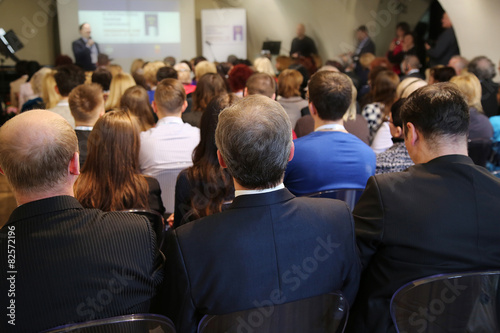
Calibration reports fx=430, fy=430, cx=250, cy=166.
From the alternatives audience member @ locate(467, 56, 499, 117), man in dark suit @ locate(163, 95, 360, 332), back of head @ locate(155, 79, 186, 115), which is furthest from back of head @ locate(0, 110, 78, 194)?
audience member @ locate(467, 56, 499, 117)

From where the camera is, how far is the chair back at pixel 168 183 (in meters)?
2.69

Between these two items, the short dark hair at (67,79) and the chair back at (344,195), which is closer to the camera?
the chair back at (344,195)

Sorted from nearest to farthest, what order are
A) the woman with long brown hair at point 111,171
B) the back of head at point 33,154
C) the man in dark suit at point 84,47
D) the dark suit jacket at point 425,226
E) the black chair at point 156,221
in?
the back of head at point 33,154 < the dark suit jacket at point 425,226 < the black chair at point 156,221 < the woman with long brown hair at point 111,171 < the man in dark suit at point 84,47

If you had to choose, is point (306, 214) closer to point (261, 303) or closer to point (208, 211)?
point (261, 303)

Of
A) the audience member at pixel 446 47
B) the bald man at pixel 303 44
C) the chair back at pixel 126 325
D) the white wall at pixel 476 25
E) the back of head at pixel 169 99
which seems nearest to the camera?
the chair back at pixel 126 325

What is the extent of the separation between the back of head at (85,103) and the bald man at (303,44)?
7.70 meters

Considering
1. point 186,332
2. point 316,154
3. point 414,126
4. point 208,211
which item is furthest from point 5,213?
point 414,126

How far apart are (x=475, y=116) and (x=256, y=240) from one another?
277cm

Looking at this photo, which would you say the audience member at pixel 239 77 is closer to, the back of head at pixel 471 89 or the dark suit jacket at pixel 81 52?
the back of head at pixel 471 89

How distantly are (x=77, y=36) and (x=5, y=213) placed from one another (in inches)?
282

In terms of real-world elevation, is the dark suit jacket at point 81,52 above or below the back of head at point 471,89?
above

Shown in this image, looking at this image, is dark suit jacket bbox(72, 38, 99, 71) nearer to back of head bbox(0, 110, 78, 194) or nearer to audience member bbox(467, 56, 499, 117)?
audience member bbox(467, 56, 499, 117)

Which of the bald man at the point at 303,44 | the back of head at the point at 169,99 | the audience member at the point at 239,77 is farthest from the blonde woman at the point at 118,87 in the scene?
the bald man at the point at 303,44

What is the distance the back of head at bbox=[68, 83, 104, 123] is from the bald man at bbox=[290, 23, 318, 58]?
7701mm
